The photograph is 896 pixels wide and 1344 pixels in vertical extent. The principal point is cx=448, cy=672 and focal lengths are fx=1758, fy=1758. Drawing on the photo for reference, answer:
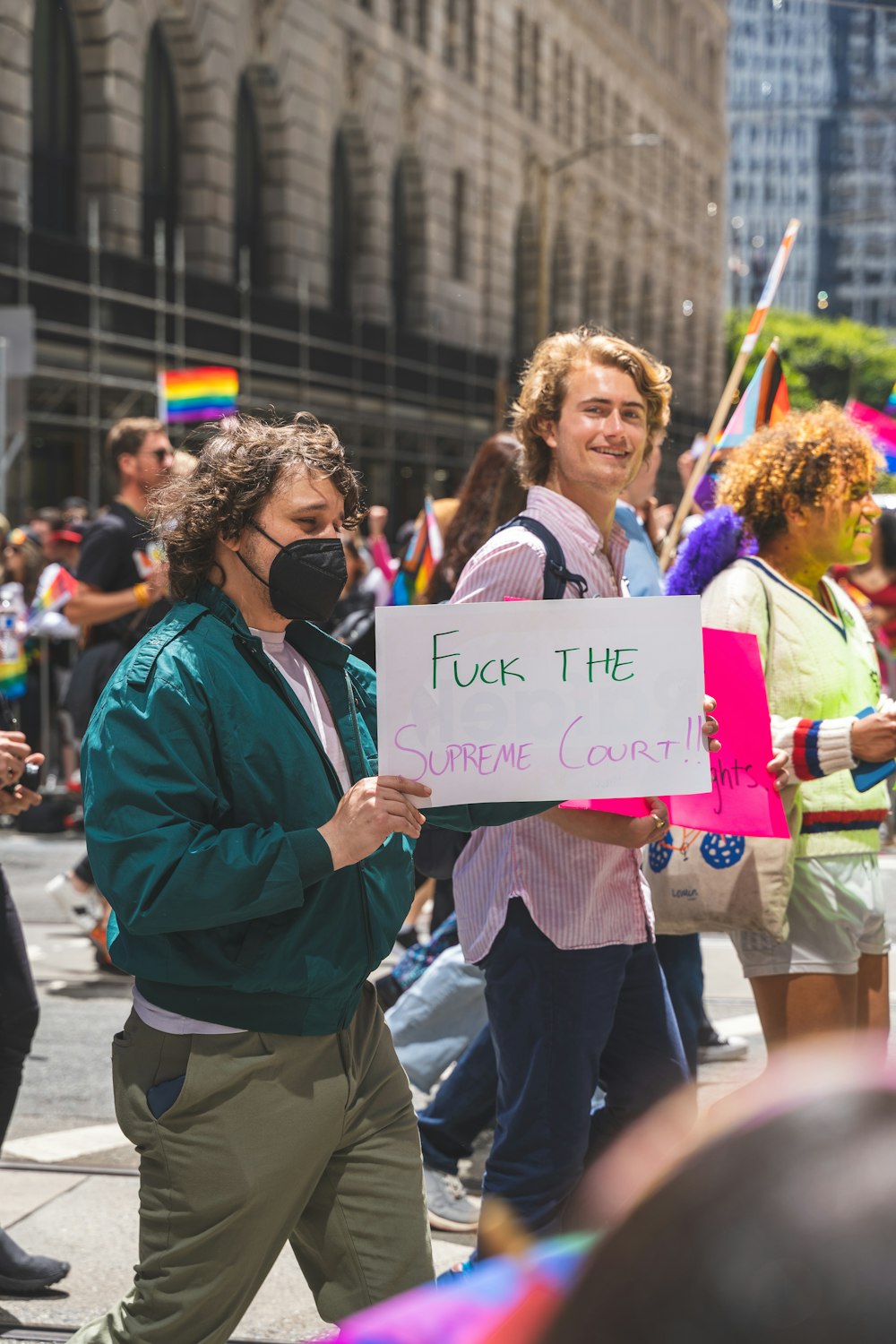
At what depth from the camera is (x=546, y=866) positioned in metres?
3.41

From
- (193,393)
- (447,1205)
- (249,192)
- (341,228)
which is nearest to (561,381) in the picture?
(447,1205)

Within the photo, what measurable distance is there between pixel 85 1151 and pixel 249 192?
2502 centimetres

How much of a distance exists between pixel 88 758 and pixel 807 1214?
2.10 meters

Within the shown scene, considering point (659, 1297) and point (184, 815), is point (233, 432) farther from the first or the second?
point (659, 1297)

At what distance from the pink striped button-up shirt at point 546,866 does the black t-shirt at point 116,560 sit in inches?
153

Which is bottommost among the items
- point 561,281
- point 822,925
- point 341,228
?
point 822,925

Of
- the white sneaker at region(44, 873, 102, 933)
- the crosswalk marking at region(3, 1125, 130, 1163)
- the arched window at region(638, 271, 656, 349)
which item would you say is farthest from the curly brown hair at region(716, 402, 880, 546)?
the arched window at region(638, 271, 656, 349)

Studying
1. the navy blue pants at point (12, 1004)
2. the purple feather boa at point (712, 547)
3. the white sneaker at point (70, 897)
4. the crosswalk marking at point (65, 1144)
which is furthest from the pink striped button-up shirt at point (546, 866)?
the white sneaker at point (70, 897)

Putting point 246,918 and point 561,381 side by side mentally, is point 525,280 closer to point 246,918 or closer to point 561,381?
point 561,381

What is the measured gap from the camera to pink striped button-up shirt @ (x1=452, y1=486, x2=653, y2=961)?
3.37 m

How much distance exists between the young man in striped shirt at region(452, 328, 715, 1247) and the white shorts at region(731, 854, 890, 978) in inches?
14.6

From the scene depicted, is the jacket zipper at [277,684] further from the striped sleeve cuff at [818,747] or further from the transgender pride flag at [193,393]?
the transgender pride flag at [193,393]

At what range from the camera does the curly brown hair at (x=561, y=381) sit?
365 cm

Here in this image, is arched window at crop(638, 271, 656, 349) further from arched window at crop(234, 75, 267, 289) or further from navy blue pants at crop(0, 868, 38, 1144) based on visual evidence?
navy blue pants at crop(0, 868, 38, 1144)
